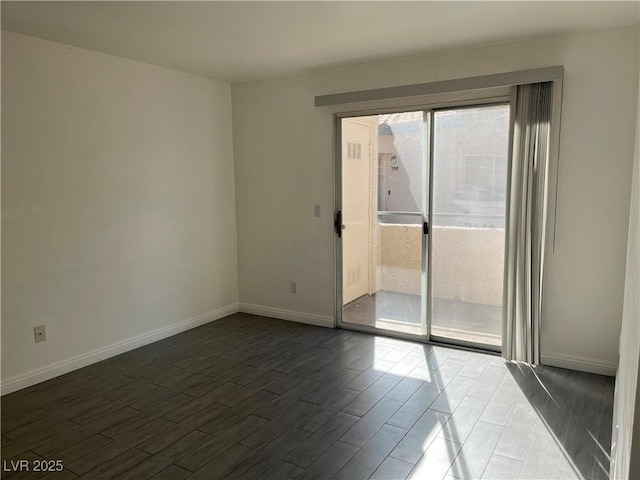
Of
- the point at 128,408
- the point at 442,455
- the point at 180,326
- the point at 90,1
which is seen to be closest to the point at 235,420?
the point at 128,408

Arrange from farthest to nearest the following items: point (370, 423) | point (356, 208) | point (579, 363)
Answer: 1. point (356, 208)
2. point (579, 363)
3. point (370, 423)

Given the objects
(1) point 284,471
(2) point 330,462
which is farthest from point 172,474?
(2) point 330,462

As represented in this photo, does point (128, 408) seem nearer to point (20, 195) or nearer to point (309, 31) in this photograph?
point (20, 195)

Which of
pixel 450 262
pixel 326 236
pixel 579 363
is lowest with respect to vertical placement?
pixel 579 363

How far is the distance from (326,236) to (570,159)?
2214 mm

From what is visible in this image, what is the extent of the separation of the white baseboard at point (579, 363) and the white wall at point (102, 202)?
322 cm

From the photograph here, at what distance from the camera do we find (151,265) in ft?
13.9

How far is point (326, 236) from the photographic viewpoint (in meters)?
4.58

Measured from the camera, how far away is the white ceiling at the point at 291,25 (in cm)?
276

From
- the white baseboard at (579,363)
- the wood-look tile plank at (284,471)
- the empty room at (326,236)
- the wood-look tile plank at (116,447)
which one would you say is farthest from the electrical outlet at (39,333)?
the white baseboard at (579,363)

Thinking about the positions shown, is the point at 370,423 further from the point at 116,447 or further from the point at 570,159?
the point at 570,159

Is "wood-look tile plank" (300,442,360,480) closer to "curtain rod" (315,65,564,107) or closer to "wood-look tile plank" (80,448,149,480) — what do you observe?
"wood-look tile plank" (80,448,149,480)

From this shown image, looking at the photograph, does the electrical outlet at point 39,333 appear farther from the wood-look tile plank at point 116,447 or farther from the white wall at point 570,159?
the white wall at point 570,159

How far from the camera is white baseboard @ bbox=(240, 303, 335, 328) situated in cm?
468
